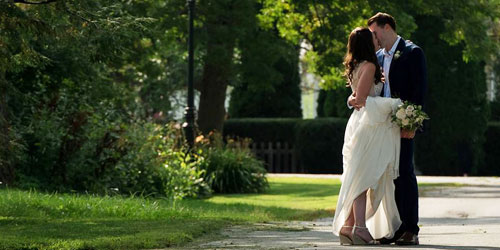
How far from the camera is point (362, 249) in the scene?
9.70 meters

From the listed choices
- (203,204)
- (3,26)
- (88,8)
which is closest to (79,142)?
(203,204)

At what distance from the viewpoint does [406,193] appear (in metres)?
10.5

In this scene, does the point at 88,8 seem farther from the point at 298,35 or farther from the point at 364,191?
the point at 298,35

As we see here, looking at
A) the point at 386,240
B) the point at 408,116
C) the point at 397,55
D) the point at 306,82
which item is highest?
the point at 306,82

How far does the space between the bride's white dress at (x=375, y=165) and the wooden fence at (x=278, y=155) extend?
26059mm

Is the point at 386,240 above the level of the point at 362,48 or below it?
below

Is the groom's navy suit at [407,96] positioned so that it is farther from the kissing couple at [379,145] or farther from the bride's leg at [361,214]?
the bride's leg at [361,214]

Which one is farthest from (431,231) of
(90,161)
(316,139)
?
(316,139)

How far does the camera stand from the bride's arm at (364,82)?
10.4 m

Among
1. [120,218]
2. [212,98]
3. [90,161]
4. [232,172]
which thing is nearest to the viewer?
[120,218]

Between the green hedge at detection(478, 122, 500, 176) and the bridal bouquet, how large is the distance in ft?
88.3

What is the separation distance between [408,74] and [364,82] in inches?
15.9

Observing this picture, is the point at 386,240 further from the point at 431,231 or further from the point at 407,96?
the point at 431,231

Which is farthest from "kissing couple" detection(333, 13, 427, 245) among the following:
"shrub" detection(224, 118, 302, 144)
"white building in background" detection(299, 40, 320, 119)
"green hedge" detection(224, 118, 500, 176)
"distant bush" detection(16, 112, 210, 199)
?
"shrub" detection(224, 118, 302, 144)
